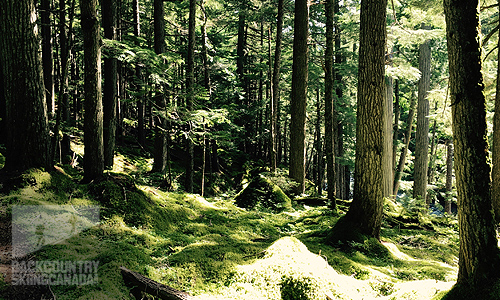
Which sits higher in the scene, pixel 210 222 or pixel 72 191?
pixel 72 191

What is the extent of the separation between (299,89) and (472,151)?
8858mm

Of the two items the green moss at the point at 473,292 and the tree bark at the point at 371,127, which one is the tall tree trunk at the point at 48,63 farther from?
the green moss at the point at 473,292

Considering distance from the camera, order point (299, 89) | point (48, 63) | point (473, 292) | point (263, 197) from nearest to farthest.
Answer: point (473, 292)
point (263, 197)
point (48, 63)
point (299, 89)

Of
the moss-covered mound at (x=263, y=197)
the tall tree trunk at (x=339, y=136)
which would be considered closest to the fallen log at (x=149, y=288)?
the moss-covered mound at (x=263, y=197)

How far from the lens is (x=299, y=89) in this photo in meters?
11.1

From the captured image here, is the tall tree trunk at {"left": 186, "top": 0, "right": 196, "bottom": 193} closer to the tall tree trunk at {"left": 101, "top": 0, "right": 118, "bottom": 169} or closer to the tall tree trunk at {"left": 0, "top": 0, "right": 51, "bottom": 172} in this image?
the tall tree trunk at {"left": 101, "top": 0, "right": 118, "bottom": 169}

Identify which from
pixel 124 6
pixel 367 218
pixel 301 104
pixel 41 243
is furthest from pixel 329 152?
pixel 124 6

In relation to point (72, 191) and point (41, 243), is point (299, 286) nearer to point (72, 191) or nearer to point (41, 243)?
point (41, 243)

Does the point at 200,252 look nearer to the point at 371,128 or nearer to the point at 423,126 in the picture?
the point at 371,128

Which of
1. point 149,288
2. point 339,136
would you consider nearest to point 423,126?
point 339,136

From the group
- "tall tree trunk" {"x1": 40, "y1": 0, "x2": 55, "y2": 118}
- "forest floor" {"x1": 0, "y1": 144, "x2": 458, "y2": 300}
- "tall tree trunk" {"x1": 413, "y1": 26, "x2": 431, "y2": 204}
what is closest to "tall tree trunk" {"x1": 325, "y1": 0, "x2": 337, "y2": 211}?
"forest floor" {"x1": 0, "y1": 144, "x2": 458, "y2": 300}

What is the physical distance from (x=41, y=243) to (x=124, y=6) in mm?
17588

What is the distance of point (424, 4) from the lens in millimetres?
10609

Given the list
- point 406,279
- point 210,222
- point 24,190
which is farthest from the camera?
point 210,222
